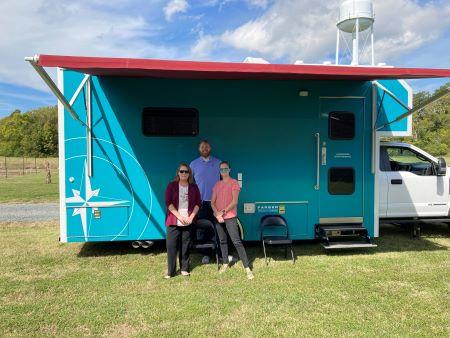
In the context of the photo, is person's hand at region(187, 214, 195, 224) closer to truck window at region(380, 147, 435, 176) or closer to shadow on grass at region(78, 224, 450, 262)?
shadow on grass at region(78, 224, 450, 262)

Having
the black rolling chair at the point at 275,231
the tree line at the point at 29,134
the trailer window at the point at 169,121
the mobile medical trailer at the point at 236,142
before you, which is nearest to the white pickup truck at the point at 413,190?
the mobile medical trailer at the point at 236,142

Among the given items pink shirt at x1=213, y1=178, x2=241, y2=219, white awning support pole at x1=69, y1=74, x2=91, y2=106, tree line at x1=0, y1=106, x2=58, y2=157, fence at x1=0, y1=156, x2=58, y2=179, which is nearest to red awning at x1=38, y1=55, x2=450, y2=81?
white awning support pole at x1=69, y1=74, x2=91, y2=106

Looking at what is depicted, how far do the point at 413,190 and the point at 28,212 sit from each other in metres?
8.60

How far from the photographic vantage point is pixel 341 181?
234 inches

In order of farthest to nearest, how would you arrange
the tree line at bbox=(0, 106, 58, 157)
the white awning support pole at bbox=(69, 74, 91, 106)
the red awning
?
1. the tree line at bbox=(0, 106, 58, 157)
2. the white awning support pole at bbox=(69, 74, 91, 106)
3. the red awning

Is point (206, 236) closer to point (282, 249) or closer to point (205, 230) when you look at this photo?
point (205, 230)

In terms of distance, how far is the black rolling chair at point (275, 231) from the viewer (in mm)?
5457

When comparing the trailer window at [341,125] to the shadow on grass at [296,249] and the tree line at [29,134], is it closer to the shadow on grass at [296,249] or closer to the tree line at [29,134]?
the shadow on grass at [296,249]

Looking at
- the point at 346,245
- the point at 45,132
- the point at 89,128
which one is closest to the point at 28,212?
the point at 89,128

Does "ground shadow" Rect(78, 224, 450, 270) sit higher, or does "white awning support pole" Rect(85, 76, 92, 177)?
"white awning support pole" Rect(85, 76, 92, 177)

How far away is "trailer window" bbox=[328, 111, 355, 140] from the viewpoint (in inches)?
233

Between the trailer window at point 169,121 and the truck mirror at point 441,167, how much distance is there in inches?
172

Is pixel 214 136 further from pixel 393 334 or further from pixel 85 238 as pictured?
pixel 393 334

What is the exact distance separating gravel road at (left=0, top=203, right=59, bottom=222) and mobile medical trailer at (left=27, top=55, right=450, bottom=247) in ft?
12.2
